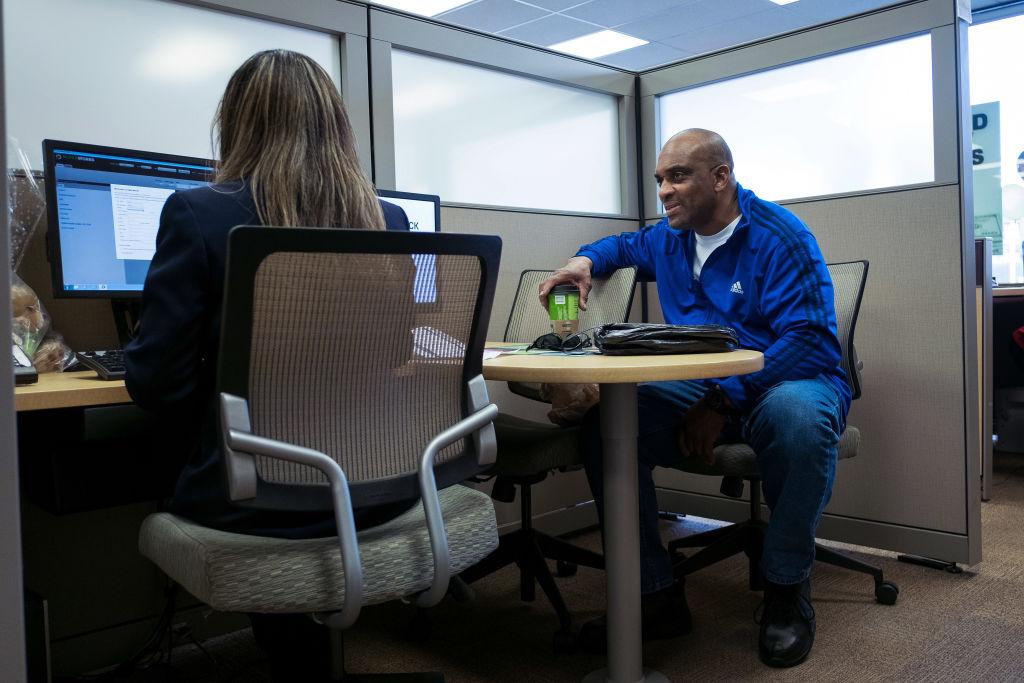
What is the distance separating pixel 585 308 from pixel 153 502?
111 cm

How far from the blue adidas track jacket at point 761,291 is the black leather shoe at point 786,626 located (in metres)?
0.40

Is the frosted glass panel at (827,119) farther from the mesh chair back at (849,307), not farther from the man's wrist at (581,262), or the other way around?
the man's wrist at (581,262)

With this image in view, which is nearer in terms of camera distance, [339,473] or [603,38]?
[339,473]

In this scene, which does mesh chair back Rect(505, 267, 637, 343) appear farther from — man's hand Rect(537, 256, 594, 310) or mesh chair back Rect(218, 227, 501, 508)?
mesh chair back Rect(218, 227, 501, 508)

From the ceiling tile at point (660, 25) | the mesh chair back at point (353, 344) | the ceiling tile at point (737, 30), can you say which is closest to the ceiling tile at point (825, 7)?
the ceiling tile at point (737, 30)

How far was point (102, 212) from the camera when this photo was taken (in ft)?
5.25

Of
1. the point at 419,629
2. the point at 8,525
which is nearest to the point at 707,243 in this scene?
the point at 419,629

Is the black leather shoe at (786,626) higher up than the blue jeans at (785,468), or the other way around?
the blue jeans at (785,468)

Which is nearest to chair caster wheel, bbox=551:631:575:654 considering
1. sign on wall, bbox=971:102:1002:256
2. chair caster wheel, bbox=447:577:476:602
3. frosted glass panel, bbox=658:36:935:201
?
chair caster wheel, bbox=447:577:476:602

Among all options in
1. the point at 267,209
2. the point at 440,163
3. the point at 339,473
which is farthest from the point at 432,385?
the point at 440,163

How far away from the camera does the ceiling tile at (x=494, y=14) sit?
550cm

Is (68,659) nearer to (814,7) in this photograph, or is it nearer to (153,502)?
(153,502)

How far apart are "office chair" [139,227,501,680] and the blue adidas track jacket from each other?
91cm

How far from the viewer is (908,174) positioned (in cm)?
234
